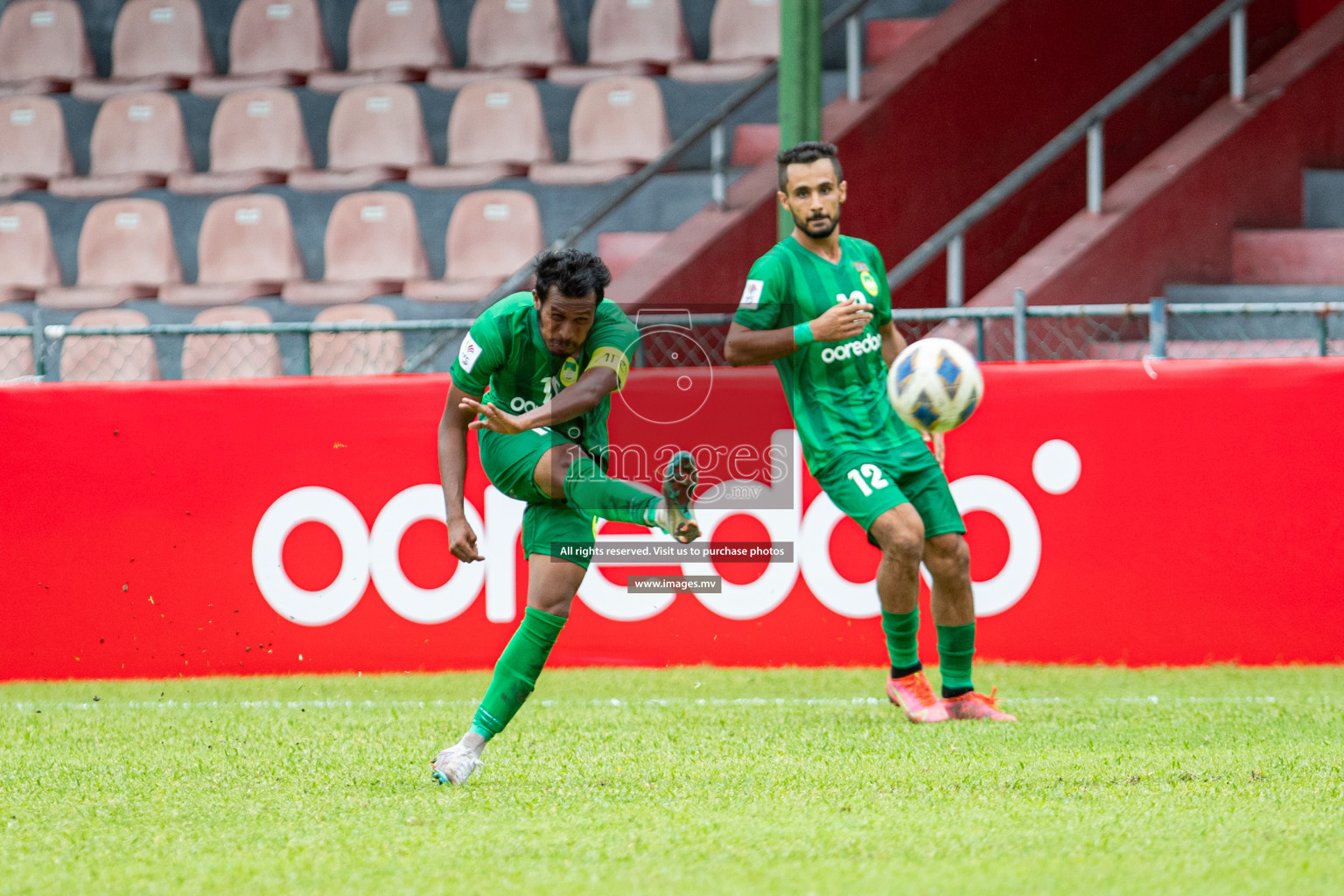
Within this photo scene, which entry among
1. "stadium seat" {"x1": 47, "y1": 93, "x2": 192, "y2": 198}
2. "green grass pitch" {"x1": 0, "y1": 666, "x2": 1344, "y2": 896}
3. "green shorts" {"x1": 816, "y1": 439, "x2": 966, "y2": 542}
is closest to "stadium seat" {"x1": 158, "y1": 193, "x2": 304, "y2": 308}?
"stadium seat" {"x1": 47, "y1": 93, "x2": 192, "y2": 198}

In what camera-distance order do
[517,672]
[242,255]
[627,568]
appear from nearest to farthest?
[517,672]
[627,568]
[242,255]

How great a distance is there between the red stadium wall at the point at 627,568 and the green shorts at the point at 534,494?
8.14 feet

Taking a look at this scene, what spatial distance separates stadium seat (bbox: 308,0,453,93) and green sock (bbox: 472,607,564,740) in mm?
9719

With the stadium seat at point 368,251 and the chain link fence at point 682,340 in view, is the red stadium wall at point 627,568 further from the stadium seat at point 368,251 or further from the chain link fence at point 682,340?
the stadium seat at point 368,251

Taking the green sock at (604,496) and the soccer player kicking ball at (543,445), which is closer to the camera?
the soccer player kicking ball at (543,445)

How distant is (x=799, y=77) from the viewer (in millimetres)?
8469

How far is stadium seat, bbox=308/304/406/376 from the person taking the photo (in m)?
10.2

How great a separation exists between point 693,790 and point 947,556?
1.85 m

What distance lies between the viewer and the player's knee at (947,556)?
620cm

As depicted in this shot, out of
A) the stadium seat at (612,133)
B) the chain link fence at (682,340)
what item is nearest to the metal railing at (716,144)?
the stadium seat at (612,133)

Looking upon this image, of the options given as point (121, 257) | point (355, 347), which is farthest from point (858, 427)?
point (121, 257)

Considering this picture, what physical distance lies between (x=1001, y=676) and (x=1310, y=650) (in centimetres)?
132

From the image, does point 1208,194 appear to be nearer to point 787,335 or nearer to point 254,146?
point 787,335

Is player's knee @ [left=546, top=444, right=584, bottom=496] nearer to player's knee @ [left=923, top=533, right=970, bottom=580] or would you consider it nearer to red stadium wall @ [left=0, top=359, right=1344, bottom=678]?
player's knee @ [left=923, top=533, right=970, bottom=580]
